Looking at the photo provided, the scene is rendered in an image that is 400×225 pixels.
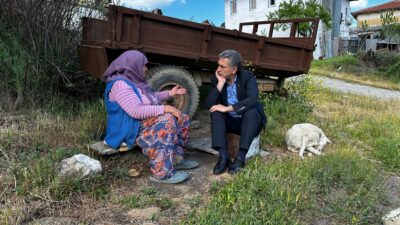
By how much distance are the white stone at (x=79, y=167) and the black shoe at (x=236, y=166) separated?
1294 mm

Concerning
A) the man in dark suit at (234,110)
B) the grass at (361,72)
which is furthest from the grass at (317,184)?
the grass at (361,72)

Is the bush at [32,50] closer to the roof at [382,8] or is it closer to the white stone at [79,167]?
the white stone at [79,167]

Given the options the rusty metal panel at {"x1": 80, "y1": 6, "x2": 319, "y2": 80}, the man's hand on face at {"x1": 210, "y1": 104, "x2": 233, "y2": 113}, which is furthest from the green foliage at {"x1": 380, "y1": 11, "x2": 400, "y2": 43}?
the man's hand on face at {"x1": 210, "y1": 104, "x2": 233, "y2": 113}

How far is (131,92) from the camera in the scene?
4.08 m

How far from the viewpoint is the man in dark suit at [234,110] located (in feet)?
14.2

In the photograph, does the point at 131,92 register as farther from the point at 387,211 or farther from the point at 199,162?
the point at 387,211

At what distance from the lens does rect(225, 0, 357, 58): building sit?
3080 cm

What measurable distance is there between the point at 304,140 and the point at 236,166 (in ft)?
4.32

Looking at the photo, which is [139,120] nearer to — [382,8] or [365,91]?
[365,91]

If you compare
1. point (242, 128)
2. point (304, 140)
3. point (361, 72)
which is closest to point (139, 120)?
point (242, 128)

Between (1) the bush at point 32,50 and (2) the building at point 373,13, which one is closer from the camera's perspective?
(1) the bush at point 32,50

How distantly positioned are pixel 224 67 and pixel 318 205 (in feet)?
5.37

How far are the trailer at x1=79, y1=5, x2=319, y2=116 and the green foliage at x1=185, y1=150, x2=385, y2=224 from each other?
1979 millimetres

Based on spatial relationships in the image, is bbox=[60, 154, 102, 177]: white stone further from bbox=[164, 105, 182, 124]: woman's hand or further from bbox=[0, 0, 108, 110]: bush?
bbox=[0, 0, 108, 110]: bush
